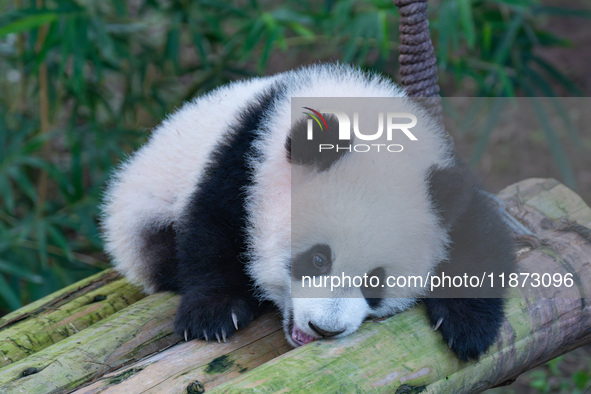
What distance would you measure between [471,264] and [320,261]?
0.45 metres

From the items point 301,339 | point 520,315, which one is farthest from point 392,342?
point 520,315

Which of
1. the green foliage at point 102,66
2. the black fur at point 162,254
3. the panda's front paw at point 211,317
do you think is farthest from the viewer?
the green foliage at point 102,66

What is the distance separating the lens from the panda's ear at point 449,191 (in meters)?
1.49

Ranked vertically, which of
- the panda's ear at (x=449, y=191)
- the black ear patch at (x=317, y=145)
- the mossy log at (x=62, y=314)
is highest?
the black ear patch at (x=317, y=145)

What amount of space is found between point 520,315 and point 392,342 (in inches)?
16.6

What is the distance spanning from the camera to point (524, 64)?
352 cm

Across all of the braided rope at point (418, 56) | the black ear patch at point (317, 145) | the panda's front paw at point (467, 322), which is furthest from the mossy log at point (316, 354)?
the braided rope at point (418, 56)

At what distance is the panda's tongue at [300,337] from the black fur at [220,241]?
0.20 m

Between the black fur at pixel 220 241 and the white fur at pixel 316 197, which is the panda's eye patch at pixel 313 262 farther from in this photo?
the black fur at pixel 220 241

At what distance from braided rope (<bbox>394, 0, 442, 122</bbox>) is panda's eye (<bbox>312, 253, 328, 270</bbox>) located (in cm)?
63

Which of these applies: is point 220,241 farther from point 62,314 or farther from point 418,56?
point 418,56

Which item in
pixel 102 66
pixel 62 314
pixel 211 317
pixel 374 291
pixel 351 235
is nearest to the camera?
pixel 351 235

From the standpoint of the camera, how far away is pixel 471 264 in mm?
1636

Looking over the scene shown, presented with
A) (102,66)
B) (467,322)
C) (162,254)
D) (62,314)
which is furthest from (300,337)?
(102,66)
